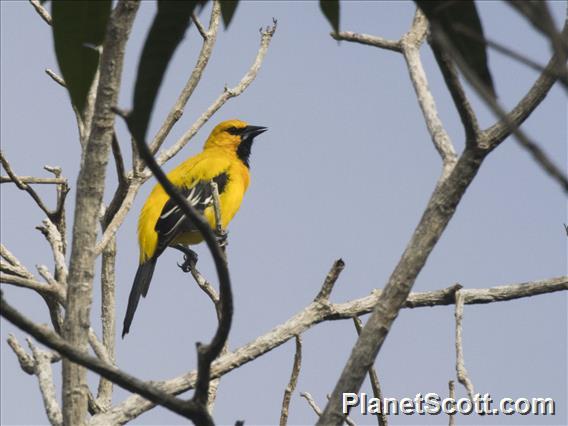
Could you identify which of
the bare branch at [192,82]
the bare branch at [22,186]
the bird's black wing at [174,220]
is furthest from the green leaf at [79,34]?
the bird's black wing at [174,220]

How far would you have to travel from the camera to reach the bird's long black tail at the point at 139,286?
6950mm

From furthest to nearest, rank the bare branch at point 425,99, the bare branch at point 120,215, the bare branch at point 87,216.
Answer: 1. the bare branch at point 120,215
2. the bare branch at point 425,99
3. the bare branch at point 87,216

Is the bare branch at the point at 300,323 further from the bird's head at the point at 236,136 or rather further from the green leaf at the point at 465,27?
the bird's head at the point at 236,136

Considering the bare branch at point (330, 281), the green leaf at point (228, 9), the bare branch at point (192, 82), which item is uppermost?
the bare branch at point (192, 82)

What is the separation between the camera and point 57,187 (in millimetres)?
4039

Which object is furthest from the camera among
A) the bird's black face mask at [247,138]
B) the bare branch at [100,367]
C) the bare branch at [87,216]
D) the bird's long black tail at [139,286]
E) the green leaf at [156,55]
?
the bird's black face mask at [247,138]

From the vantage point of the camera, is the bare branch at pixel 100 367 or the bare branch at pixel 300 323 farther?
the bare branch at pixel 300 323

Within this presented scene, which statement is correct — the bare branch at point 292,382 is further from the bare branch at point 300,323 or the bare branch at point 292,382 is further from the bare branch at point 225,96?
the bare branch at point 225,96

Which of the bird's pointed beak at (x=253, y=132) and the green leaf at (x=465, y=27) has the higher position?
the bird's pointed beak at (x=253, y=132)

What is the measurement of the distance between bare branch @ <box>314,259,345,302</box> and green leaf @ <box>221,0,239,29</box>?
1102 millimetres

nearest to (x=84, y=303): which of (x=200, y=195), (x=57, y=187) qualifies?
(x=57, y=187)

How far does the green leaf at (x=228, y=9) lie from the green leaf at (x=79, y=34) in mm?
205

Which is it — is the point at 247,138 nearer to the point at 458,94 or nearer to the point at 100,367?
the point at 458,94

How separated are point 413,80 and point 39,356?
1.43 meters
